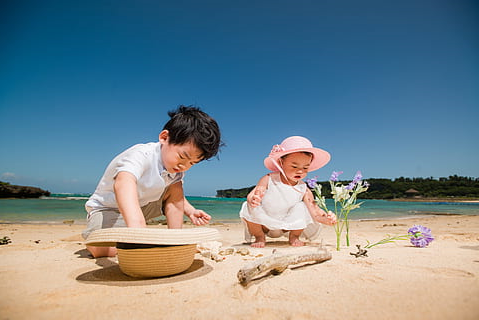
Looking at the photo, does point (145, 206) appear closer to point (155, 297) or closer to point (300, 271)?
point (155, 297)

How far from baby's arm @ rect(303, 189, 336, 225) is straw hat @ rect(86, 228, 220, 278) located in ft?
5.91

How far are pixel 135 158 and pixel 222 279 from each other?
1366mm

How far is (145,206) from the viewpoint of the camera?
3.24 meters

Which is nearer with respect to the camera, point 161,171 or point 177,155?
point 177,155

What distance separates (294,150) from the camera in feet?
11.6

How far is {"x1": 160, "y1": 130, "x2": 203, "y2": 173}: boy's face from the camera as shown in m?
2.61

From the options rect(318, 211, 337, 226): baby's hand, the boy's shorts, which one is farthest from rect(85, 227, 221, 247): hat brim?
rect(318, 211, 337, 226): baby's hand

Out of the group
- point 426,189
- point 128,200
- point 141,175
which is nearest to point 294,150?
point 141,175

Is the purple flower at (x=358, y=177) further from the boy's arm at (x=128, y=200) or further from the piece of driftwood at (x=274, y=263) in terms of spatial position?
the boy's arm at (x=128, y=200)

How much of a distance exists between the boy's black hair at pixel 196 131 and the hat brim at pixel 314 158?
1129 millimetres

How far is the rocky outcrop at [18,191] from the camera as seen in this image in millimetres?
20312

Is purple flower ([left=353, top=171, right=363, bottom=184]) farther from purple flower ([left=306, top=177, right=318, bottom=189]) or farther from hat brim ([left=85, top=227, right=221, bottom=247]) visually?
hat brim ([left=85, top=227, right=221, bottom=247])

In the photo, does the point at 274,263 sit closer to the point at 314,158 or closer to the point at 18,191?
the point at 314,158

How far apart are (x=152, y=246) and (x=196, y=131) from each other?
47.4 inches
